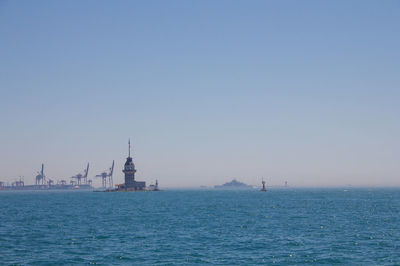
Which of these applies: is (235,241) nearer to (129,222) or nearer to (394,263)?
(394,263)

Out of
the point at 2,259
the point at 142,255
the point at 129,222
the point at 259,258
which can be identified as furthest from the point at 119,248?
the point at 129,222

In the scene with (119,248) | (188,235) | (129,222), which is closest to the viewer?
(119,248)

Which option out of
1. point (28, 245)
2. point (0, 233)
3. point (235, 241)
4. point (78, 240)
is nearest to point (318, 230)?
point (235, 241)

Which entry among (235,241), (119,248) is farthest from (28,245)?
(235,241)

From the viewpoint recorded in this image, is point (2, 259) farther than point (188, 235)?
No

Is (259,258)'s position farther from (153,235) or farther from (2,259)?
(2,259)

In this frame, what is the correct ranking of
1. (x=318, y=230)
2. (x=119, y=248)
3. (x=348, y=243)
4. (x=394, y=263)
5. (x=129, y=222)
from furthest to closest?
(x=129, y=222) < (x=318, y=230) < (x=348, y=243) < (x=119, y=248) < (x=394, y=263)

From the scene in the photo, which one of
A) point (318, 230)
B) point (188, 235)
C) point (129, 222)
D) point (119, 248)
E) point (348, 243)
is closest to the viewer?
point (119, 248)

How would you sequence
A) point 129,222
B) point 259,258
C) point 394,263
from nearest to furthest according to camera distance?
point 394,263
point 259,258
point 129,222

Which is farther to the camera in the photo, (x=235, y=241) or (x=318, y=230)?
(x=318, y=230)

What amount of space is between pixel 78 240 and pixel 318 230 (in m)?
31.7

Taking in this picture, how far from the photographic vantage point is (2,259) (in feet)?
119

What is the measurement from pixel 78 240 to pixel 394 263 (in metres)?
33.4

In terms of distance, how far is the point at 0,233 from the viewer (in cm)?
5275
